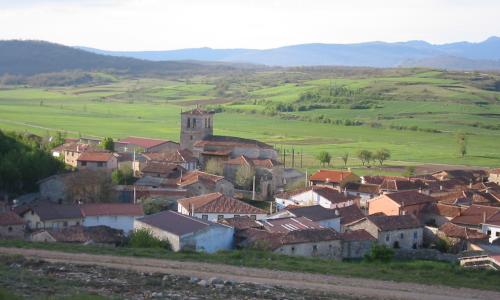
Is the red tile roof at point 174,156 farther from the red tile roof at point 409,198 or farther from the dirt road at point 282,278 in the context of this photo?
the dirt road at point 282,278

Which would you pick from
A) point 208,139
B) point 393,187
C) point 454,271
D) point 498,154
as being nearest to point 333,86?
point 498,154

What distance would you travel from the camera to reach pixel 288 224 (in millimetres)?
30281

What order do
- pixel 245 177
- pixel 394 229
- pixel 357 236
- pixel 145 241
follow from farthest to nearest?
pixel 245 177 < pixel 394 229 < pixel 357 236 < pixel 145 241

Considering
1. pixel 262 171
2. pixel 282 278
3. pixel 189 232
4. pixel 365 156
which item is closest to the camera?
pixel 282 278

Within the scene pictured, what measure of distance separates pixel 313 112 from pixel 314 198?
246 ft

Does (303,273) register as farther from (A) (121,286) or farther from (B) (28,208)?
(B) (28,208)

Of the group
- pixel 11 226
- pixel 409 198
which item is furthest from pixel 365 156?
pixel 11 226

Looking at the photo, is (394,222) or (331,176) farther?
(331,176)

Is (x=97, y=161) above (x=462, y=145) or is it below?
above

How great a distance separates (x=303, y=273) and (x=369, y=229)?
13102 millimetres

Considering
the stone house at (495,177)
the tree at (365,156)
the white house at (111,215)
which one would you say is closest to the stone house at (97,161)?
the white house at (111,215)

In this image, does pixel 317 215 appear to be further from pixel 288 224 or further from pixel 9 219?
pixel 9 219

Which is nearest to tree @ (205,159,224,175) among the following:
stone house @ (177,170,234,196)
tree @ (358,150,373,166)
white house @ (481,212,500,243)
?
stone house @ (177,170,234,196)

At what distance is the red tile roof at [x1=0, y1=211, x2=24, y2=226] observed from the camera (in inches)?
1147
